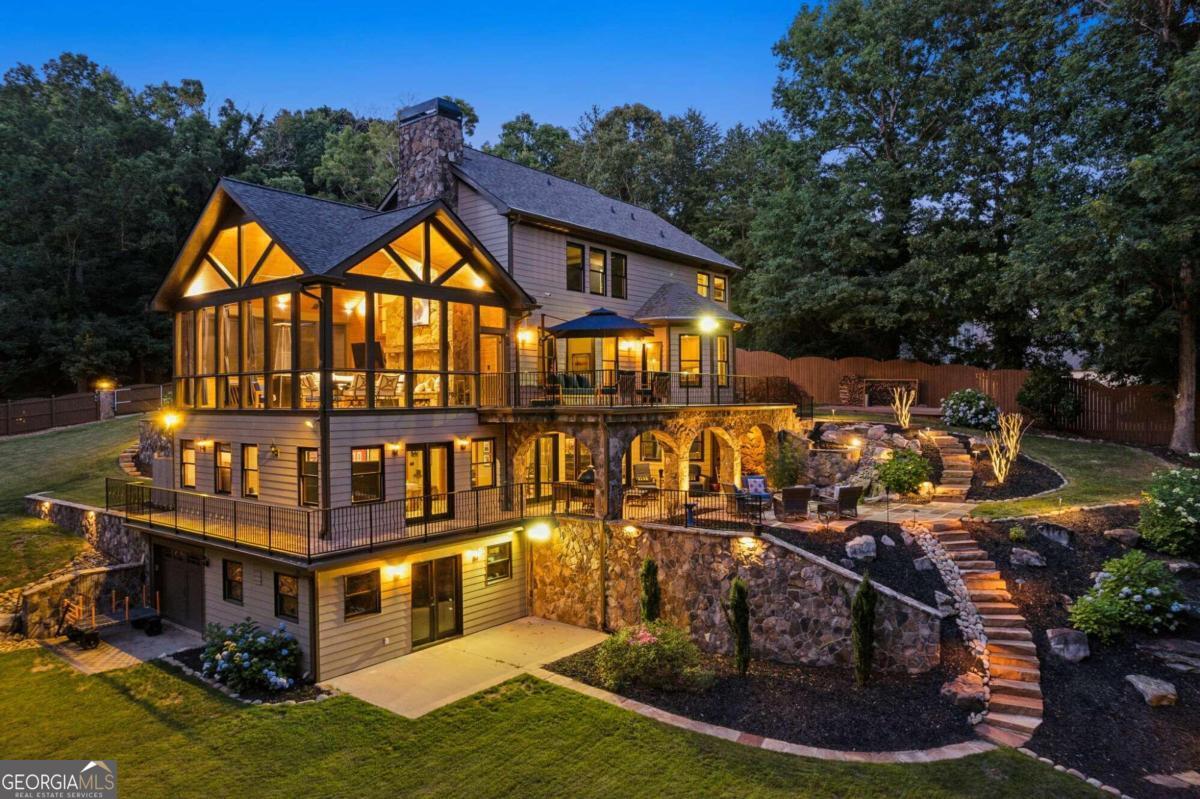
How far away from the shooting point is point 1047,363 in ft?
93.7

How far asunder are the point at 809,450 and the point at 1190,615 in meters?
10.4

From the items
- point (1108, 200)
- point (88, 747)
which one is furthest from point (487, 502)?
point (1108, 200)

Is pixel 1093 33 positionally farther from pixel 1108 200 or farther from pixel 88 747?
pixel 88 747

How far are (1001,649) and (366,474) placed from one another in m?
13.0

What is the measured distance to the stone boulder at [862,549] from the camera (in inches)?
508

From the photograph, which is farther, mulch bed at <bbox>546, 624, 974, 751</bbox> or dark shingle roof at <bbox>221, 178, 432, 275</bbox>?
dark shingle roof at <bbox>221, 178, 432, 275</bbox>

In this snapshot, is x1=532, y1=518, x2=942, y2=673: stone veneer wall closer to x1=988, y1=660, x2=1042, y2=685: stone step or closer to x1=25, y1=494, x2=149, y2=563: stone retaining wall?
x1=988, y1=660, x2=1042, y2=685: stone step

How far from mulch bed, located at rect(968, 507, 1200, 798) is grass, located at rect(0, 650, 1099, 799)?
35.5 inches

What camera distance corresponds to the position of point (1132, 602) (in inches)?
438

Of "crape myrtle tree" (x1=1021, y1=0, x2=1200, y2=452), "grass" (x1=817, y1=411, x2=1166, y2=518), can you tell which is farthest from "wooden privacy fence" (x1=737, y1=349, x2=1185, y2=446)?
"grass" (x1=817, y1=411, x2=1166, y2=518)

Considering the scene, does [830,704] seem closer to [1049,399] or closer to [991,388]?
[1049,399]

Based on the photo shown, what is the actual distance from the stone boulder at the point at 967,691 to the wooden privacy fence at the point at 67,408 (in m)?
32.0

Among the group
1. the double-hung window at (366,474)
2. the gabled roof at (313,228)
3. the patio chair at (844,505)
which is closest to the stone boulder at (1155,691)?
the patio chair at (844,505)

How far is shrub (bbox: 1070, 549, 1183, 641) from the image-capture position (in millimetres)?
11031
